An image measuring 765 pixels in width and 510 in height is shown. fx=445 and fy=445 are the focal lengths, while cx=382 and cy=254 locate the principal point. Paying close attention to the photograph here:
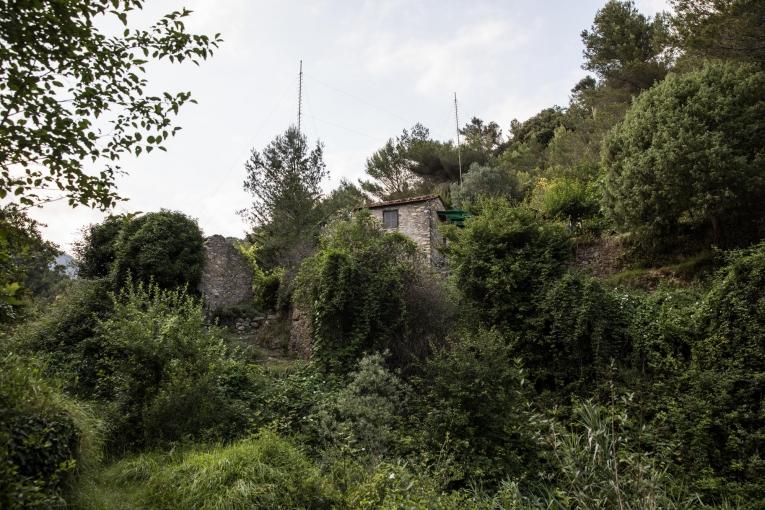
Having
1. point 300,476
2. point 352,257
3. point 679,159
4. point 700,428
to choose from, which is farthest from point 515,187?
point 300,476

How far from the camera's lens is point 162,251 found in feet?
41.0

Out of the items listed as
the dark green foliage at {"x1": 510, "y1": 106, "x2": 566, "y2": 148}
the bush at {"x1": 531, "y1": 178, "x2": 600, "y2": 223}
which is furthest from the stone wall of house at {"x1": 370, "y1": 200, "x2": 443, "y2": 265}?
the dark green foliage at {"x1": 510, "y1": 106, "x2": 566, "y2": 148}

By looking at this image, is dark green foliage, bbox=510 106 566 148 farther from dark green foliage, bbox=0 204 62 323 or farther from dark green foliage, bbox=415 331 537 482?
dark green foliage, bbox=0 204 62 323

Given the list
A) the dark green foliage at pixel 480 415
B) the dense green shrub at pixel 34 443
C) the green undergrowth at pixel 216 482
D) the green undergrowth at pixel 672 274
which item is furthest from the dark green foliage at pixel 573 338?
the dense green shrub at pixel 34 443

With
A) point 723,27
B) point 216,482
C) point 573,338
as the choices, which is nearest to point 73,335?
point 216,482

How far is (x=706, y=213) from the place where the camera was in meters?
10.2

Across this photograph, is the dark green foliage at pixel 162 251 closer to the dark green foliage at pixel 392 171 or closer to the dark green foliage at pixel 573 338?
the dark green foliage at pixel 573 338

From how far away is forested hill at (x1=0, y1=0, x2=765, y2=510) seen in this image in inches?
164

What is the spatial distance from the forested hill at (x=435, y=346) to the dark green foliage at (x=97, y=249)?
7 cm

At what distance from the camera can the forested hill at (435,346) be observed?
417cm

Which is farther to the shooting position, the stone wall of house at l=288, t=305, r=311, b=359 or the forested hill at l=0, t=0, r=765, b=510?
the stone wall of house at l=288, t=305, r=311, b=359

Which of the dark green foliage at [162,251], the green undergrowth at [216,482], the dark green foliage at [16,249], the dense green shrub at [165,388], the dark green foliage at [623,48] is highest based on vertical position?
the dark green foliage at [623,48]

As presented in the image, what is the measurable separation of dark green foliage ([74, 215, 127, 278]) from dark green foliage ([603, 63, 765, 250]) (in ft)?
46.9

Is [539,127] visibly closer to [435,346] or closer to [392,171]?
[392,171]
